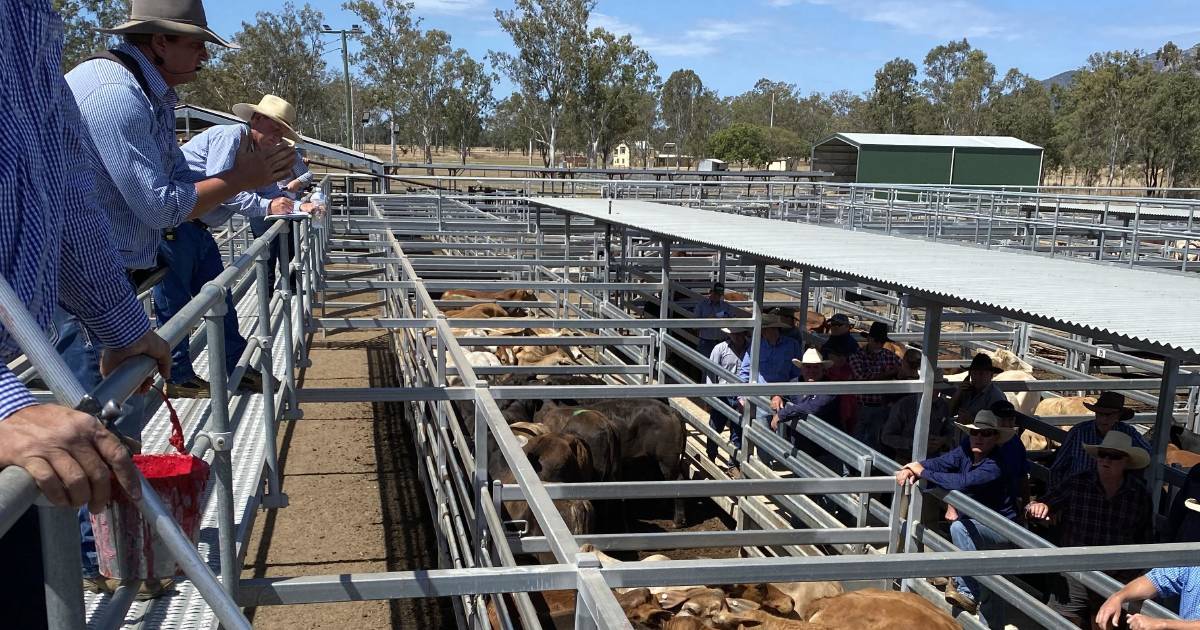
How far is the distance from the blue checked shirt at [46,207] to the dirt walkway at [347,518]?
4758 mm

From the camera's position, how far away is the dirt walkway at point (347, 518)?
20.7ft

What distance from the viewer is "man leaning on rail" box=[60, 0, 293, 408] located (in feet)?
7.94

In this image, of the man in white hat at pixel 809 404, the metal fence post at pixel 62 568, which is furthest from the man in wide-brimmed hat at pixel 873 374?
the metal fence post at pixel 62 568

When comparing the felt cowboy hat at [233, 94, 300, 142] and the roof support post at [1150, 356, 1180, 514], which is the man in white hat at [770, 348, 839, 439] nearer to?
the roof support post at [1150, 356, 1180, 514]

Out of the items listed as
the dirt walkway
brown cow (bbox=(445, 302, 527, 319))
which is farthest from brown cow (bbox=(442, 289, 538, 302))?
the dirt walkway

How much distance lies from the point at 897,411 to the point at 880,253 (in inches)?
49.1

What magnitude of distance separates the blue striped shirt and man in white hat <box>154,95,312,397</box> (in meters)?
0.27

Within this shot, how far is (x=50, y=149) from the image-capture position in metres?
1.54

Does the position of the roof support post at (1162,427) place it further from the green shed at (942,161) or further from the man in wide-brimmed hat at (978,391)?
the green shed at (942,161)

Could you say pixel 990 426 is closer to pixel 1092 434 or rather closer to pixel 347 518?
pixel 1092 434

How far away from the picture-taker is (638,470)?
7855 millimetres

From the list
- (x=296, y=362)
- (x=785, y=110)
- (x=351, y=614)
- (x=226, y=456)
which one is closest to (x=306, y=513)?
(x=351, y=614)

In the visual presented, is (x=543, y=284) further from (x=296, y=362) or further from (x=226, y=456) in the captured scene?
(x=226, y=456)

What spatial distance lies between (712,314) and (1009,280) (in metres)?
5.11
